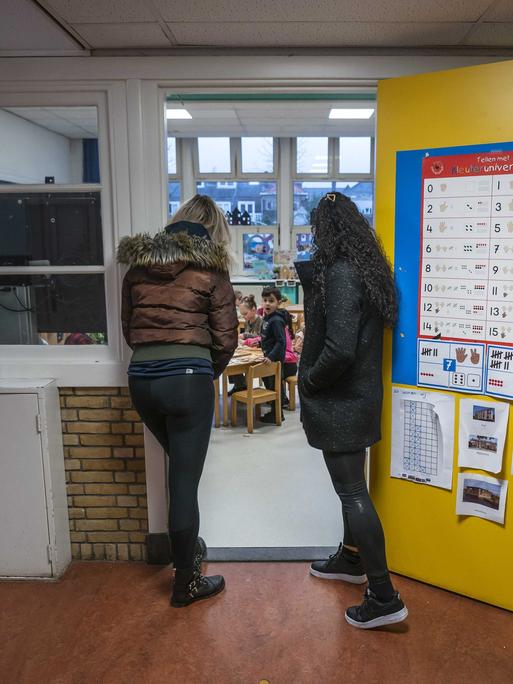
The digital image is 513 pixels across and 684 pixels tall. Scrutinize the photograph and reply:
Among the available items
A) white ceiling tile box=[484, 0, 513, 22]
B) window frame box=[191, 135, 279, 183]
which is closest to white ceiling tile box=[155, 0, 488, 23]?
white ceiling tile box=[484, 0, 513, 22]

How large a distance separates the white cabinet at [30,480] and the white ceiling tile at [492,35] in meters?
2.42

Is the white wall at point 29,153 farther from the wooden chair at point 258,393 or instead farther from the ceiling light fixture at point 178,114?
the ceiling light fixture at point 178,114

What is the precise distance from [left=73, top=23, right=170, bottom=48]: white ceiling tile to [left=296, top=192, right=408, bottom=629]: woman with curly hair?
102 centimetres

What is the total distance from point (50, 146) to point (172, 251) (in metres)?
0.90

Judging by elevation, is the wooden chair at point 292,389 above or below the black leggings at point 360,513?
below

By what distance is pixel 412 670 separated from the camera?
6.84 ft

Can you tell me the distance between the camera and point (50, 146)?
2.63 m

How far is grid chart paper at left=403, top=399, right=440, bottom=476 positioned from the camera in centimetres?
250

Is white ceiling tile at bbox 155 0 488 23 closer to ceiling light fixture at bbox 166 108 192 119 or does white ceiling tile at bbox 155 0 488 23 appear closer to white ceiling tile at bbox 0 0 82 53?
white ceiling tile at bbox 0 0 82 53

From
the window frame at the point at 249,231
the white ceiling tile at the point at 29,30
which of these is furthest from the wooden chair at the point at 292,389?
the window frame at the point at 249,231

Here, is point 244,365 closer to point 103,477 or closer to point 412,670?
point 103,477

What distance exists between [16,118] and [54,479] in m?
1.82

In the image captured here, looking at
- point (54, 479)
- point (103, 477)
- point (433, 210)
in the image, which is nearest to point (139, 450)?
point (103, 477)

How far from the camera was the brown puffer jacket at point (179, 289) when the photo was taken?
7.49 feet
